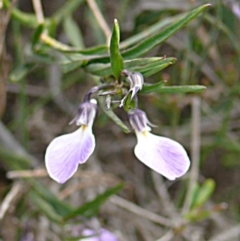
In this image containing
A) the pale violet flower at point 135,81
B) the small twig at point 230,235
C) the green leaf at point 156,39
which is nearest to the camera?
the pale violet flower at point 135,81

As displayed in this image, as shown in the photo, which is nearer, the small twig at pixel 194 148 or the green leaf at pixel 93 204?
the green leaf at pixel 93 204

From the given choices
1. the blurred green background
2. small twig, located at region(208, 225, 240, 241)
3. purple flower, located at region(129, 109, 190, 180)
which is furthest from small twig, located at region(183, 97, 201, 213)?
purple flower, located at region(129, 109, 190, 180)

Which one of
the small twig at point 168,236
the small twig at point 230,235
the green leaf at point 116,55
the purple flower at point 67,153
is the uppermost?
the green leaf at point 116,55

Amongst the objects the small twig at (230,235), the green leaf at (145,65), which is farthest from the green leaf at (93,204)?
the small twig at (230,235)

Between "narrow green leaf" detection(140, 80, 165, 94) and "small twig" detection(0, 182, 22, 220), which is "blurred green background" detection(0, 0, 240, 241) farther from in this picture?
"narrow green leaf" detection(140, 80, 165, 94)

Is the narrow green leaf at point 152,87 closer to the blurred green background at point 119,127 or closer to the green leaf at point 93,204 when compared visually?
the blurred green background at point 119,127

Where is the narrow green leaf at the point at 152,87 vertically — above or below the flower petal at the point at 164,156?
above

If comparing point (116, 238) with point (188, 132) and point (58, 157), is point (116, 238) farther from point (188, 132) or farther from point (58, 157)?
point (58, 157)
